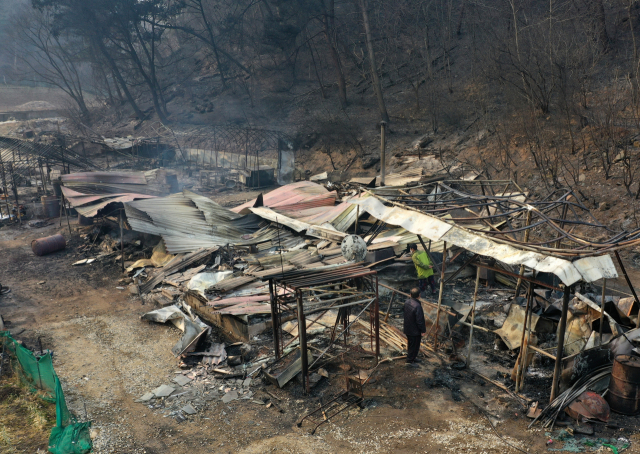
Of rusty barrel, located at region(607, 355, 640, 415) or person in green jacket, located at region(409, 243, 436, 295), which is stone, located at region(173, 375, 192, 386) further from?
rusty barrel, located at region(607, 355, 640, 415)

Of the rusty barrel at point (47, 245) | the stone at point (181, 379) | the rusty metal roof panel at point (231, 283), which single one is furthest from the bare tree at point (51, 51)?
the stone at point (181, 379)

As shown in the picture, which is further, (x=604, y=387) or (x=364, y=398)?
(x=364, y=398)

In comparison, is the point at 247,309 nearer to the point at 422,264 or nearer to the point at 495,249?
the point at 422,264

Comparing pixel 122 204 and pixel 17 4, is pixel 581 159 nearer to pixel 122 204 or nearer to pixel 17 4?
pixel 122 204

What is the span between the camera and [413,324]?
8695 mm

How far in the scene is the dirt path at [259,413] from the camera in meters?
7.00

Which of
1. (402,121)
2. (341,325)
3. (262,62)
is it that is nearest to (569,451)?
(341,325)

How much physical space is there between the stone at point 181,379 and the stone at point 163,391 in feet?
0.70

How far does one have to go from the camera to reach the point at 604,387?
24.4 feet

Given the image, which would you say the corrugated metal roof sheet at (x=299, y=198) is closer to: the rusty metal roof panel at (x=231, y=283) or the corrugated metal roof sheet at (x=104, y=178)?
the rusty metal roof panel at (x=231, y=283)

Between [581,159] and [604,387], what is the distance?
1279cm

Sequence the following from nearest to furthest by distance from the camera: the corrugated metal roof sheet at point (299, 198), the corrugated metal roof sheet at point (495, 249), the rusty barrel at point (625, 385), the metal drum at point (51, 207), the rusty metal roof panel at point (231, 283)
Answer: the corrugated metal roof sheet at point (495, 249) < the rusty barrel at point (625, 385) < the rusty metal roof panel at point (231, 283) < the corrugated metal roof sheet at point (299, 198) < the metal drum at point (51, 207)

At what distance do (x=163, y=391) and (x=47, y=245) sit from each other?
38.6 feet

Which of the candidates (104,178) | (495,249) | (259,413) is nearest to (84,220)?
(104,178)
